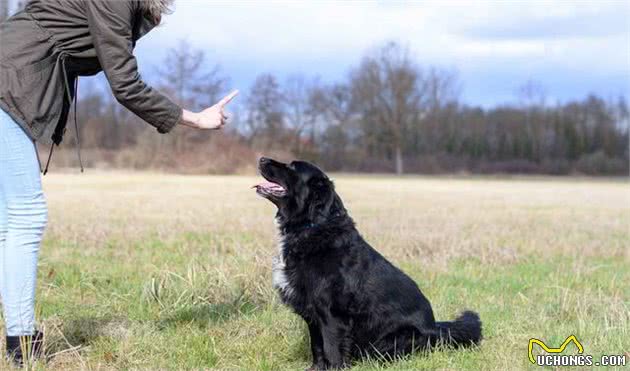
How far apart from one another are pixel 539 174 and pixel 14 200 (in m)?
55.8

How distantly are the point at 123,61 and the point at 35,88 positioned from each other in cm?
49

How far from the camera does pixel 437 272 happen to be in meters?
7.26

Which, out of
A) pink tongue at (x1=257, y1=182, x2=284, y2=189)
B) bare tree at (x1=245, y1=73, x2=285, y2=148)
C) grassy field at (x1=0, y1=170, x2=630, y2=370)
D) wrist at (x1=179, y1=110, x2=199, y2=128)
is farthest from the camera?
bare tree at (x1=245, y1=73, x2=285, y2=148)

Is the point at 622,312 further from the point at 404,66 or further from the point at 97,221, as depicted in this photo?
the point at 404,66

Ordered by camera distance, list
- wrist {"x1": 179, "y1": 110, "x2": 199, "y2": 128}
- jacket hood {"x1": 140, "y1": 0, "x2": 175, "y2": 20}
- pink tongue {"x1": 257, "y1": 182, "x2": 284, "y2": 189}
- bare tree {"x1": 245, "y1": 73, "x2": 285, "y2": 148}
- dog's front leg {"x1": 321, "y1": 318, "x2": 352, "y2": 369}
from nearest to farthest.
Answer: jacket hood {"x1": 140, "y1": 0, "x2": 175, "y2": 20}
wrist {"x1": 179, "y1": 110, "x2": 199, "y2": 128}
dog's front leg {"x1": 321, "y1": 318, "x2": 352, "y2": 369}
pink tongue {"x1": 257, "y1": 182, "x2": 284, "y2": 189}
bare tree {"x1": 245, "y1": 73, "x2": 285, "y2": 148}

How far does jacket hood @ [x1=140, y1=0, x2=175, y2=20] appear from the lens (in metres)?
3.45

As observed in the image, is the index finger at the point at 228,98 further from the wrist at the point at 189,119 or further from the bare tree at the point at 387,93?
the bare tree at the point at 387,93

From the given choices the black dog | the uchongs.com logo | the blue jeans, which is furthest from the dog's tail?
the blue jeans

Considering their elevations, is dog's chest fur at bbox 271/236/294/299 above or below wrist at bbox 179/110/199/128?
below

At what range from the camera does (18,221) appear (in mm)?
3369

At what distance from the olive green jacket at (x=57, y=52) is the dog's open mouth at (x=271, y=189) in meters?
1.16

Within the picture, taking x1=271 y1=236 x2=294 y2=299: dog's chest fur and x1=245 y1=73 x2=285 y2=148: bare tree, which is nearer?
x1=271 y1=236 x2=294 y2=299: dog's chest fur

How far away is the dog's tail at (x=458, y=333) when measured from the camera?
4.23 meters

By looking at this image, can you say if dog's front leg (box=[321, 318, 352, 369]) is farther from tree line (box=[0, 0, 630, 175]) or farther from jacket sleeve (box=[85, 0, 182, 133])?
tree line (box=[0, 0, 630, 175])
